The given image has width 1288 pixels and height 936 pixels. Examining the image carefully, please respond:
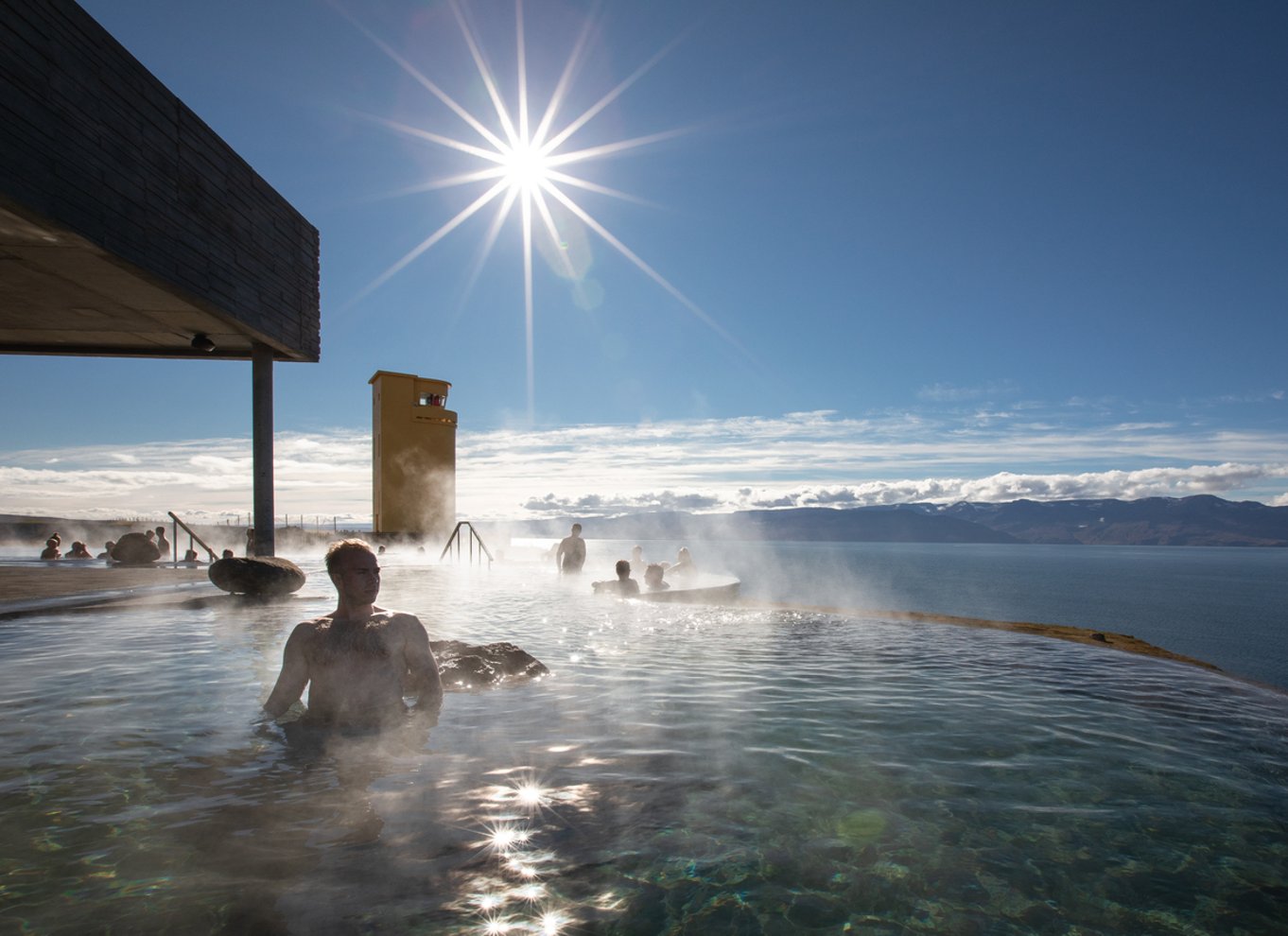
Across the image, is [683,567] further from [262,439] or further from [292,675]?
[292,675]

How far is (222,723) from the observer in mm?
4828

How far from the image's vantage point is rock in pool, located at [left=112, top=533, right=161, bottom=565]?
18281mm

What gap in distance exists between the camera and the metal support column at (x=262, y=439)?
1235cm

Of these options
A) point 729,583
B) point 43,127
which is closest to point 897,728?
point 43,127

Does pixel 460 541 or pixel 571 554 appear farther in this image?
pixel 460 541

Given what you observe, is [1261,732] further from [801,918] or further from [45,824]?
[45,824]

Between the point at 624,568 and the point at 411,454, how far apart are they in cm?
1115

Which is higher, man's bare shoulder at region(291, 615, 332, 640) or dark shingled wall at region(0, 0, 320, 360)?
dark shingled wall at region(0, 0, 320, 360)

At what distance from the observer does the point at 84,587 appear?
11125mm

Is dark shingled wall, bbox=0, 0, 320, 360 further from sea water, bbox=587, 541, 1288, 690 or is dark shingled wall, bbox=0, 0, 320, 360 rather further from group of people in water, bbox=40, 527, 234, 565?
sea water, bbox=587, 541, 1288, 690

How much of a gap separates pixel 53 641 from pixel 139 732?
12.8 feet

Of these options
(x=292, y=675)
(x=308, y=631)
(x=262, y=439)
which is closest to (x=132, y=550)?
(x=262, y=439)

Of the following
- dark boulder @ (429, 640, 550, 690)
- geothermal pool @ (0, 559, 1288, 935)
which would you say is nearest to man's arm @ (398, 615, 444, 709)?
geothermal pool @ (0, 559, 1288, 935)

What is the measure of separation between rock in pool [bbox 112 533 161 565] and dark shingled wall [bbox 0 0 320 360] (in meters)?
10.2
